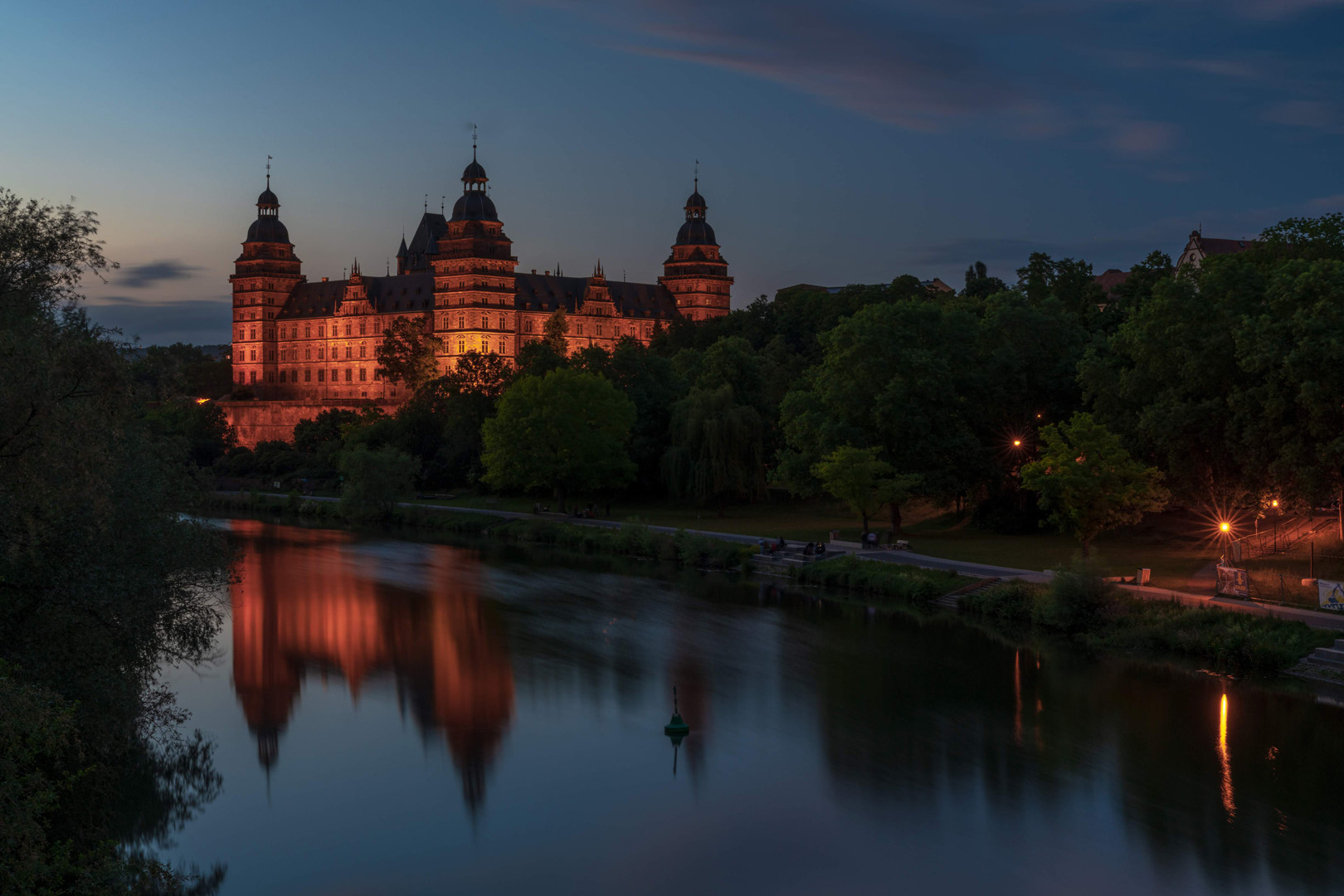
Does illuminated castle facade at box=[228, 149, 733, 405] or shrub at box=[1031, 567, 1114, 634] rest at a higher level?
illuminated castle facade at box=[228, 149, 733, 405]

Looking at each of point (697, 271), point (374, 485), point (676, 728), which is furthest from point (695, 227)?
point (676, 728)

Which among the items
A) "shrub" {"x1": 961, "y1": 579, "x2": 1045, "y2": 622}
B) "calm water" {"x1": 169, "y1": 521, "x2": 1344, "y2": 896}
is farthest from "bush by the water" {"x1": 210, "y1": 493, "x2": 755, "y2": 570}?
"shrub" {"x1": 961, "y1": 579, "x2": 1045, "y2": 622}

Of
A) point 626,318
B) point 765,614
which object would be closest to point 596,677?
point 765,614

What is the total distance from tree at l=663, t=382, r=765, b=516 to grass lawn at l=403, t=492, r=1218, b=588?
3.38 ft

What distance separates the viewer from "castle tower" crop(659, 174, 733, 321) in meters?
114

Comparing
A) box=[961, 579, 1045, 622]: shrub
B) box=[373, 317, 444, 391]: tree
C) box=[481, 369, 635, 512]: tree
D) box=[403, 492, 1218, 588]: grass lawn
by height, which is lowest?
box=[961, 579, 1045, 622]: shrub

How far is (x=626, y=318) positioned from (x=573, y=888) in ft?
323

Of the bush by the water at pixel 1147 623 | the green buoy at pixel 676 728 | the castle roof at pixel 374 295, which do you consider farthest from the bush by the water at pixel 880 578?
the castle roof at pixel 374 295

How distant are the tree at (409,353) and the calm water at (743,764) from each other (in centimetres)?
6495

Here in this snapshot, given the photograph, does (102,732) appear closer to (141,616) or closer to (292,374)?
(141,616)

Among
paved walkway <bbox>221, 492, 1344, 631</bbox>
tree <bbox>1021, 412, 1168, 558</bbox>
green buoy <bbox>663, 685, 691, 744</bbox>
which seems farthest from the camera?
tree <bbox>1021, 412, 1168, 558</bbox>

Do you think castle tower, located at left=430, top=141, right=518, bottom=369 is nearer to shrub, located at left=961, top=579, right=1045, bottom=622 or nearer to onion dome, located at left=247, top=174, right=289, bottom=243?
onion dome, located at left=247, top=174, right=289, bottom=243

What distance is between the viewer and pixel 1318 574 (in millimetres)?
28734

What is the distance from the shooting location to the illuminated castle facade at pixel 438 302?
98.6 metres
